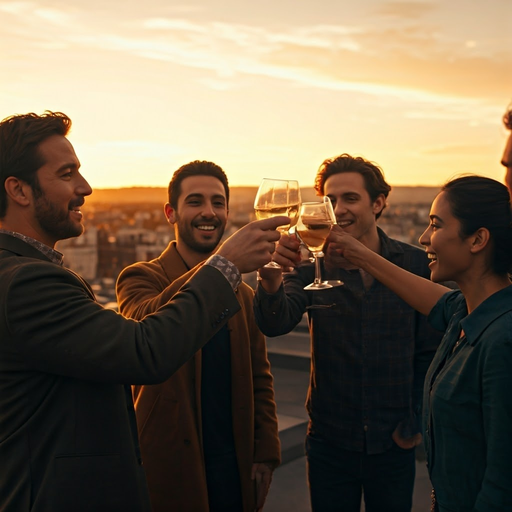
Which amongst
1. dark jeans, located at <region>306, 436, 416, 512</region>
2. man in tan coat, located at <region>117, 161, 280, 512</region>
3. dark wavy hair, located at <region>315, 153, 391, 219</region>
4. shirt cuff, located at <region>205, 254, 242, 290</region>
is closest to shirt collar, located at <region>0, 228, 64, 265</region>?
shirt cuff, located at <region>205, 254, 242, 290</region>

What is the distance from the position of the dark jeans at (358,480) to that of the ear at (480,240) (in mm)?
1033

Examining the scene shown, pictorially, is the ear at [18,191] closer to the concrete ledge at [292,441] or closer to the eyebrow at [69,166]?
the eyebrow at [69,166]

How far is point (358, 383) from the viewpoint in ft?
8.24

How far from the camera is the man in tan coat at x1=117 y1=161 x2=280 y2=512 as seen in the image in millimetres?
2273

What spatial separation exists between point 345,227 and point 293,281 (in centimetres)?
34

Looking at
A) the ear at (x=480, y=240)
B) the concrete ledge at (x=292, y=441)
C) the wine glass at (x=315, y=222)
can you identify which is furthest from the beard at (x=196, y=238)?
the concrete ledge at (x=292, y=441)

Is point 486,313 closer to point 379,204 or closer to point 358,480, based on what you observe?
point 358,480

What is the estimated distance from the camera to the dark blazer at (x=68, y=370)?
56.5 inches

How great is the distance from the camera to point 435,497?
69.4 inches

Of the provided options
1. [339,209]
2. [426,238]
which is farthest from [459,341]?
[339,209]

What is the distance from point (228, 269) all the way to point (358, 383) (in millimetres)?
1112

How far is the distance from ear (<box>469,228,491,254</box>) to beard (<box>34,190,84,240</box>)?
3.79 ft

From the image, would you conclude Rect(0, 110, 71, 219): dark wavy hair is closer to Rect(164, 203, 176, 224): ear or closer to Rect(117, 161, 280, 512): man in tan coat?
Rect(117, 161, 280, 512): man in tan coat

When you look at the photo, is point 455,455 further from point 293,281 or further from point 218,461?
point 293,281
